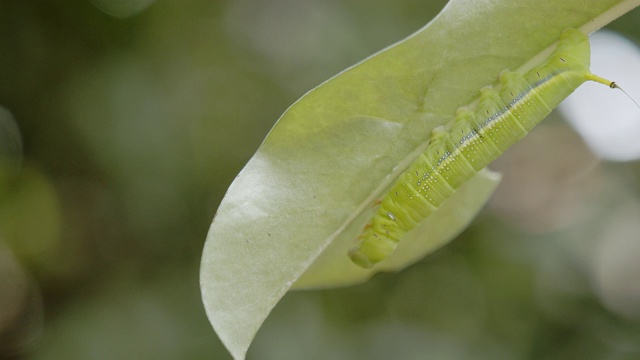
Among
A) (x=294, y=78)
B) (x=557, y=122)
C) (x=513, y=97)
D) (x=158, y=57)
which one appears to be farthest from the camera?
(x=557, y=122)

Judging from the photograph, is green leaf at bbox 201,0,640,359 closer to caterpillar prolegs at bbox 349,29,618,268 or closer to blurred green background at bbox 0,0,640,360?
caterpillar prolegs at bbox 349,29,618,268

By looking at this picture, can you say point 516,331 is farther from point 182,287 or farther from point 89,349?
point 89,349

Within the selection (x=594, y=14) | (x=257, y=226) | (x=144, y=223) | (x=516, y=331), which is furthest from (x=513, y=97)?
(x=516, y=331)

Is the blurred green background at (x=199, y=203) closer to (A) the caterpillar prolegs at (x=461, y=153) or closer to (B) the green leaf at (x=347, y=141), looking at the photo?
(A) the caterpillar prolegs at (x=461, y=153)

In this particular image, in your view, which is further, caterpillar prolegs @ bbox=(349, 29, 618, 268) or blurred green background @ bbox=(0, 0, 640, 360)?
blurred green background @ bbox=(0, 0, 640, 360)

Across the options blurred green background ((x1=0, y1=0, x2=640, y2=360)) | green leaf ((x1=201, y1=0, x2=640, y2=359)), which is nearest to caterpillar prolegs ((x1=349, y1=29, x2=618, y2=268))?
green leaf ((x1=201, y1=0, x2=640, y2=359))

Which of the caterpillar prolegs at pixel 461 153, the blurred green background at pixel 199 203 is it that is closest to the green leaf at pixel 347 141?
the caterpillar prolegs at pixel 461 153
